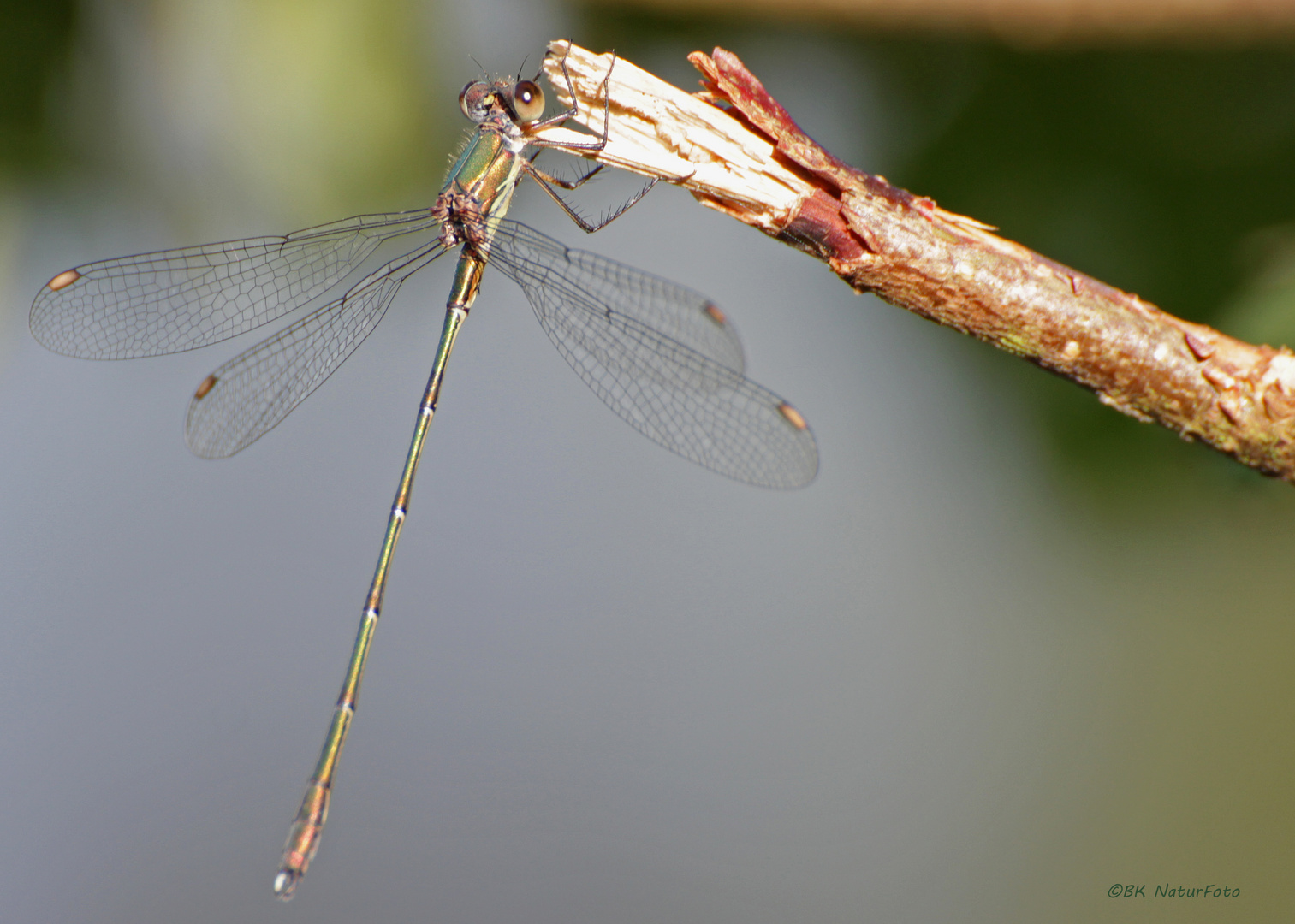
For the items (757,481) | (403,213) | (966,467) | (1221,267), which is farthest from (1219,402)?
(403,213)

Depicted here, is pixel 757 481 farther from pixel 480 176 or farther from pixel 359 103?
pixel 359 103

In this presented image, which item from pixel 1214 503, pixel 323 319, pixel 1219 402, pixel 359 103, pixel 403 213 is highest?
pixel 359 103

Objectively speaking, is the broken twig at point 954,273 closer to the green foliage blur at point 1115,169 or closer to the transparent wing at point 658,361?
the green foliage blur at point 1115,169

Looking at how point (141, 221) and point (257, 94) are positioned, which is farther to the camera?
point (141, 221)

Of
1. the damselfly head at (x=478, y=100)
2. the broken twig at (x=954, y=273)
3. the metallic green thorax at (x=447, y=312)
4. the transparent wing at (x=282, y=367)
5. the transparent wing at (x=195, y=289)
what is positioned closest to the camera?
the broken twig at (x=954, y=273)

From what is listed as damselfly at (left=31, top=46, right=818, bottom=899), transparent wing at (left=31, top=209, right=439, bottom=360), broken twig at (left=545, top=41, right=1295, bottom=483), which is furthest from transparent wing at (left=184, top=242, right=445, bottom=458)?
broken twig at (left=545, top=41, right=1295, bottom=483)

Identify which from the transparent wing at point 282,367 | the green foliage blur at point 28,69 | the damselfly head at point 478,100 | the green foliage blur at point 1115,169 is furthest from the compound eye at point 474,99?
the green foliage blur at point 28,69

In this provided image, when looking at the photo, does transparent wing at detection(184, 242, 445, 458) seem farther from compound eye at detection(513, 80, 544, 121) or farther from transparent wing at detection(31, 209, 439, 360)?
compound eye at detection(513, 80, 544, 121)

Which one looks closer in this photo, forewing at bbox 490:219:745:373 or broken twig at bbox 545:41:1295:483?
broken twig at bbox 545:41:1295:483
